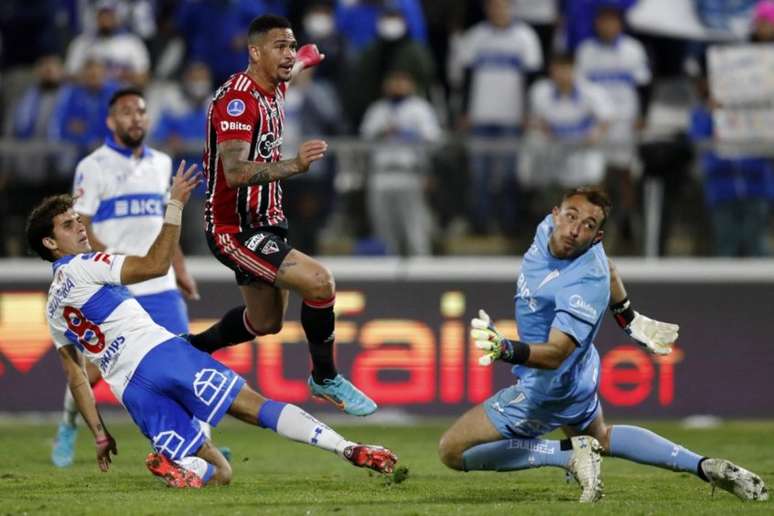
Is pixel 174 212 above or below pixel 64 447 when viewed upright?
above

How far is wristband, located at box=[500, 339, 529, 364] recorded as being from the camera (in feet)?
25.6

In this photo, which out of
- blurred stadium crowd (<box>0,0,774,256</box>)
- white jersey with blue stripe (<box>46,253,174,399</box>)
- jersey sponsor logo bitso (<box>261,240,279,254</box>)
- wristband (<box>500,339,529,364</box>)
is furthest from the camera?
blurred stadium crowd (<box>0,0,774,256</box>)

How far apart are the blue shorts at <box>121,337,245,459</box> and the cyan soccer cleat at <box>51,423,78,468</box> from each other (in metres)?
2.19

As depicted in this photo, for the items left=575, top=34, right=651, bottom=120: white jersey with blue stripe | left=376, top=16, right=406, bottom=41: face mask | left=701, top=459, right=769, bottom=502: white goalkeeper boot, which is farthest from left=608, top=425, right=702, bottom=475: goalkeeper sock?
left=376, top=16, right=406, bottom=41: face mask

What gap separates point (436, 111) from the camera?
53.7ft

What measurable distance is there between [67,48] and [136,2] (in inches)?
37.5

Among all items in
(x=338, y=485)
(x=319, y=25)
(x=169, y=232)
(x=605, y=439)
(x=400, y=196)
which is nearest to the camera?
(x=169, y=232)

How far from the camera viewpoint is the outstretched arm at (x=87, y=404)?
28.6ft

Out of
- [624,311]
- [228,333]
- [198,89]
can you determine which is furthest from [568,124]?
[228,333]

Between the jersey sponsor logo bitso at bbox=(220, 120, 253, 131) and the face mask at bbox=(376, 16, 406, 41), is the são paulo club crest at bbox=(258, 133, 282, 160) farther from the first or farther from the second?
the face mask at bbox=(376, 16, 406, 41)

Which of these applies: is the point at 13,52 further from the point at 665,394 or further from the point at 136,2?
the point at 665,394

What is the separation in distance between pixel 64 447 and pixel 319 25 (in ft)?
22.3

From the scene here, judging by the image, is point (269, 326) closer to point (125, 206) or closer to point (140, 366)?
point (140, 366)

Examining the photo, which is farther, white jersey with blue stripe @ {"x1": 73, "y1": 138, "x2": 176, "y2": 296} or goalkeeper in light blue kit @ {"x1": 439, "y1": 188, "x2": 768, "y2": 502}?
white jersey with blue stripe @ {"x1": 73, "y1": 138, "x2": 176, "y2": 296}
